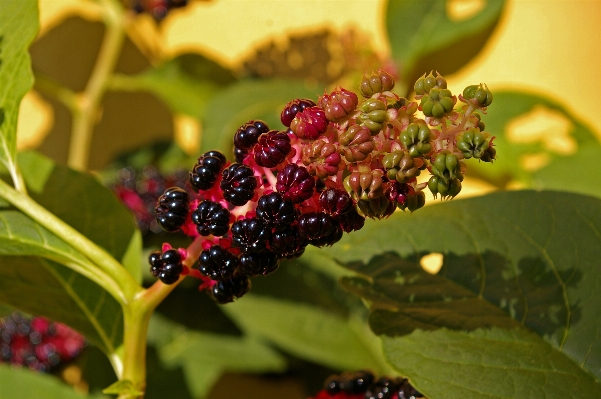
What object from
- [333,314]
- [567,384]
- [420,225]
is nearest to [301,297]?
[333,314]

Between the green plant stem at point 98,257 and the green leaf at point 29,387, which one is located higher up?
the green plant stem at point 98,257

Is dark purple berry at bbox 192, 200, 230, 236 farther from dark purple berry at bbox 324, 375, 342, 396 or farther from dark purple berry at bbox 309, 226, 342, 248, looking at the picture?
dark purple berry at bbox 324, 375, 342, 396

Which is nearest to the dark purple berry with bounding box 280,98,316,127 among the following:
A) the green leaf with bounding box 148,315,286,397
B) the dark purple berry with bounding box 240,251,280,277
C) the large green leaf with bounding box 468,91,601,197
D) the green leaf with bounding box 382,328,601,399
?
the dark purple berry with bounding box 240,251,280,277

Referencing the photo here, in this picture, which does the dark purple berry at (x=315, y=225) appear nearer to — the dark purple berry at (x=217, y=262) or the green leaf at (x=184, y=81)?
the dark purple berry at (x=217, y=262)

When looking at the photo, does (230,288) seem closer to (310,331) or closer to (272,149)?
(272,149)

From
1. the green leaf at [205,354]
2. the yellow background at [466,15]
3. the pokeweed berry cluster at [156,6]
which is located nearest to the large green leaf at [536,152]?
the yellow background at [466,15]

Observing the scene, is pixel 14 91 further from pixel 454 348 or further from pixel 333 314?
pixel 333 314
